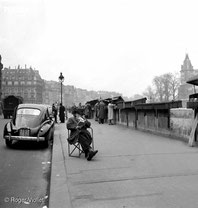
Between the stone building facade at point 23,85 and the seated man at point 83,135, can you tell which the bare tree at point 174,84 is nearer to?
the stone building facade at point 23,85

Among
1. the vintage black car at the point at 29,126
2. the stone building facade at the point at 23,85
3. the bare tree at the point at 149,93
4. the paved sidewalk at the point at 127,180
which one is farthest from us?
the stone building facade at the point at 23,85

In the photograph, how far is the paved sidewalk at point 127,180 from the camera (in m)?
4.35

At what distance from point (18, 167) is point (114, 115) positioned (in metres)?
15.2

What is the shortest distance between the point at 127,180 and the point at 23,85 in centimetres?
15003

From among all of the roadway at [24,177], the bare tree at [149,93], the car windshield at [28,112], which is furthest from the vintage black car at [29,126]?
the bare tree at [149,93]

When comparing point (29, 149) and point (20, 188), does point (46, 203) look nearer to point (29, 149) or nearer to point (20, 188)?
point (20, 188)

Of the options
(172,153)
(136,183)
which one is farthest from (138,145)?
(136,183)

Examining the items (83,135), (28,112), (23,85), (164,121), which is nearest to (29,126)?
(28,112)

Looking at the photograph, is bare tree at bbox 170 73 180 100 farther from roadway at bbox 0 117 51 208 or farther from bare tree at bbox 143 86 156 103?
roadway at bbox 0 117 51 208

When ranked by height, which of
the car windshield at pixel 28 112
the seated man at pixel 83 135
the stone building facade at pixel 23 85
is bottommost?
the seated man at pixel 83 135

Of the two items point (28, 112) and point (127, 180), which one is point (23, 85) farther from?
point (127, 180)

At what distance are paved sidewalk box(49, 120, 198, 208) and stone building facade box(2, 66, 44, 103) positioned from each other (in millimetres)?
142076

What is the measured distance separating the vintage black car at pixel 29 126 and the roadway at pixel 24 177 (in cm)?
42

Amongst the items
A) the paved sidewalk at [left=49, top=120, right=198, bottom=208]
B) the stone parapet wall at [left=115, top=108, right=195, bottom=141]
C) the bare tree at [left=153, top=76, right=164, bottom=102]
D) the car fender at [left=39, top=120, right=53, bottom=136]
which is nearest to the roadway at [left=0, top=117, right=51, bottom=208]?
the paved sidewalk at [left=49, top=120, right=198, bottom=208]
